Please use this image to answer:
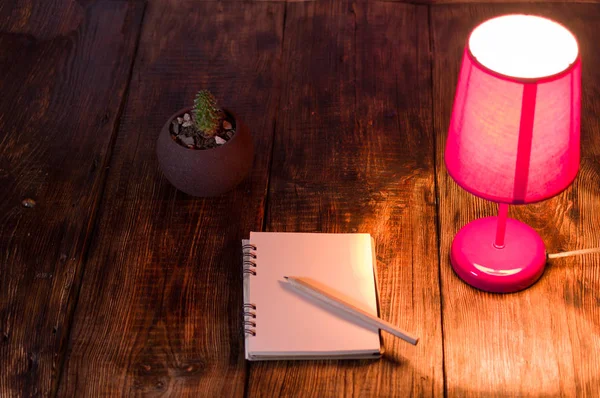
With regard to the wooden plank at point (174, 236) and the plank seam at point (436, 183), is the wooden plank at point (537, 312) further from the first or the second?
the wooden plank at point (174, 236)

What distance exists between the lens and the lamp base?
1.30 meters

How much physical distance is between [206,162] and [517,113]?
0.54 meters

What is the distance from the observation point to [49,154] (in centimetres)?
154

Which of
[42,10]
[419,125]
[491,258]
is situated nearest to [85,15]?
[42,10]

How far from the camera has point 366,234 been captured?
137cm

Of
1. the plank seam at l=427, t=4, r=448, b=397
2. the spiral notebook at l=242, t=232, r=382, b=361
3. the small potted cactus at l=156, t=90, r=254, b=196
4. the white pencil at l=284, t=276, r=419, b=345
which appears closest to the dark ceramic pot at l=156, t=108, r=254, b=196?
the small potted cactus at l=156, t=90, r=254, b=196

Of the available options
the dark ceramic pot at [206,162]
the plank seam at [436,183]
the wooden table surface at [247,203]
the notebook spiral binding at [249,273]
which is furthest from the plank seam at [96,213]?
the plank seam at [436,183]

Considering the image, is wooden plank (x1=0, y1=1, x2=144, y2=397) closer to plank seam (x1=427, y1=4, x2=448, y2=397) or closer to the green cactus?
the green cactus

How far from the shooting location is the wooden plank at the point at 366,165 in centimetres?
123

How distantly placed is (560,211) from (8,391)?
92 centimetres

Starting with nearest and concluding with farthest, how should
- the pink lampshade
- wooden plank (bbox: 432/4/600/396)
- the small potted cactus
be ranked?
the pink lampshade, wooden plank (bbox: 432/4/600/396), the small potted cactus

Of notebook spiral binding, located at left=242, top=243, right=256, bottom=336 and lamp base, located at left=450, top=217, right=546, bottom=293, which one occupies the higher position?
notebook spiral binding, located at left=242, top=243, right=256, bottom=336

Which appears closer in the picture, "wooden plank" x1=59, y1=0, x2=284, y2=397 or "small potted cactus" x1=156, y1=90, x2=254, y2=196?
"wooden plank" x1=59, y1=0, x2=284, y2=397

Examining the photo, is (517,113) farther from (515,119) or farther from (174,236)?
(174,236)
